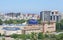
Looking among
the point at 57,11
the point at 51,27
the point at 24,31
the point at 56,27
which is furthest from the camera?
the point at 57,11

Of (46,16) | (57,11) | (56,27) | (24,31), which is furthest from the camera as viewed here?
(57,11)

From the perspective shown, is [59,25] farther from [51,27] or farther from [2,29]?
[2,29]

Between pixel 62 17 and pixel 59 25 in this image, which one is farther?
pixel 62 17

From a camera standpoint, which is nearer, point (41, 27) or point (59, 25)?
point (41, 27)

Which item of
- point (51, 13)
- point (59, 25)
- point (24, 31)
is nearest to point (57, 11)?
point (51, 13)

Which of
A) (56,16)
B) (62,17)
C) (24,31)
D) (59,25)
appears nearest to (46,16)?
(56,16)

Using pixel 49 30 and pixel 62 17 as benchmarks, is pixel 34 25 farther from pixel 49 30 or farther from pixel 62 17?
pixel 62 17

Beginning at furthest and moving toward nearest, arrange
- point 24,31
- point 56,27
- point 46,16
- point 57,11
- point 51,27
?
point 57,11 < point 46,16 < point 56,27 < point 51,27 < point 24,31
